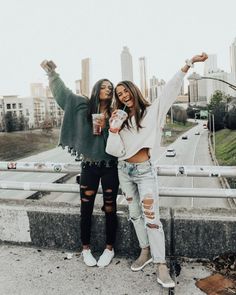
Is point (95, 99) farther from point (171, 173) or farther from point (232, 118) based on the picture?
point (232, 118)

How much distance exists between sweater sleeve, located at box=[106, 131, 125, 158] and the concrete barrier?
2.26 ft

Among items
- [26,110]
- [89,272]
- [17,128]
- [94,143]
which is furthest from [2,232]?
[26,110]

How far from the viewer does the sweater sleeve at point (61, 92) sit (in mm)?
3000

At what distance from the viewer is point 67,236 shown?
3.26 m

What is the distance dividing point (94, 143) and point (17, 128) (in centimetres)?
10018

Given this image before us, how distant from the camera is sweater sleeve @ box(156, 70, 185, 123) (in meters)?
2.77

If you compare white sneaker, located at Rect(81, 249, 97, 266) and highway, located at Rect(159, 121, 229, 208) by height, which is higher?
white sneaker, located at Rect(81, 249, 97, 266)

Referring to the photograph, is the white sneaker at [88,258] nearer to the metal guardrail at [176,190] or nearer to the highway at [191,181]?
the metal guardrail at [176,190]

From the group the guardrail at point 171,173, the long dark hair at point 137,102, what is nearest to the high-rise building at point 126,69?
the long dark hair at point 137,102

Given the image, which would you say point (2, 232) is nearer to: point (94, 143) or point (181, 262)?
point (94, 143)

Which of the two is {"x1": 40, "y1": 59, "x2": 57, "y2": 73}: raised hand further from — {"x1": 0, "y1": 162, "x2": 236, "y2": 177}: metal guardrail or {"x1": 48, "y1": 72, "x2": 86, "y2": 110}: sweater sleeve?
{"x1": 0, "y1": 162, "x2": 236, "y2": 177}: metal guardrail

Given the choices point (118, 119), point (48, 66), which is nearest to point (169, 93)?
point (118, 119)

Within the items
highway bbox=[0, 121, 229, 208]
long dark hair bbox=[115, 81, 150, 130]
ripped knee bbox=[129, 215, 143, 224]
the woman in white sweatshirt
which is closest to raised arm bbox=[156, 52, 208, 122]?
the woman in white sweatshirt

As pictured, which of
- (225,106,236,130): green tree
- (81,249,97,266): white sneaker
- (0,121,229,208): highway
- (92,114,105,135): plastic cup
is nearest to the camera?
(92,114,105,135): plastic cup
